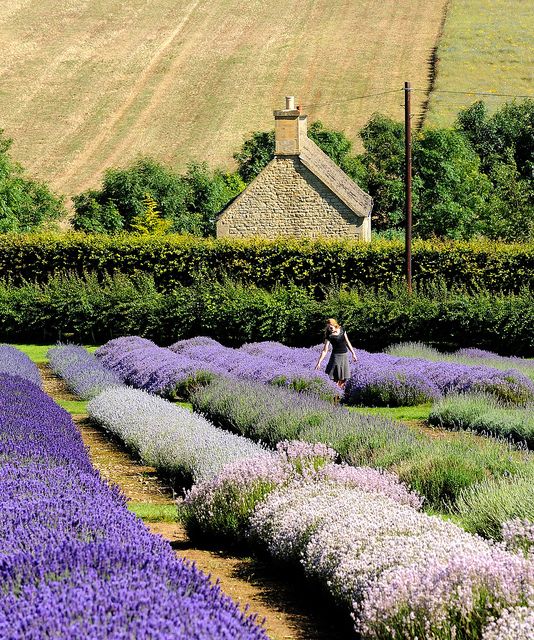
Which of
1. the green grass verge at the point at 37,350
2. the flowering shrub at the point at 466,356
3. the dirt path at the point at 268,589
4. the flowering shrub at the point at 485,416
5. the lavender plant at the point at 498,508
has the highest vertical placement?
the lavender plant at the point at 498,508

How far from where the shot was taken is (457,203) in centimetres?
4547

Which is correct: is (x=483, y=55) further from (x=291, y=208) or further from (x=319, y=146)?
(x=291, y=208)

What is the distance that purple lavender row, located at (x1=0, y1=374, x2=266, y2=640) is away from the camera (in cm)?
355

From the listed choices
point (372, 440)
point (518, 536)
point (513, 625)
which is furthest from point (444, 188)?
point (513, 625)

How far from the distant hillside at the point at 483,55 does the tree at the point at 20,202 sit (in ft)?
82.1

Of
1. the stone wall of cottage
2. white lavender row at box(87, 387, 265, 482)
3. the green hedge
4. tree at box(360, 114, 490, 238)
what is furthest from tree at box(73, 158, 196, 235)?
white lavender row at box(87, 387, 265, 482)

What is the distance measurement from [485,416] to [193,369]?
18.1ft

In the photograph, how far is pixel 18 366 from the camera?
1845cm

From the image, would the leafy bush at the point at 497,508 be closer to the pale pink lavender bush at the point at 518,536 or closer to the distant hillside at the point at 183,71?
the pale pink lavender bush at the point at 518,536

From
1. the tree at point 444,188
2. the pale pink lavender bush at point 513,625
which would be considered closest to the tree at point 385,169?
the tree at point 444,188

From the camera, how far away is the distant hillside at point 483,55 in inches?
2635

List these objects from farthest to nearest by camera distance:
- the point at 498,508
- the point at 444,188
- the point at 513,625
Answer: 1. the point at 444,188
2. the point at 498,508
3. the point at 513,625

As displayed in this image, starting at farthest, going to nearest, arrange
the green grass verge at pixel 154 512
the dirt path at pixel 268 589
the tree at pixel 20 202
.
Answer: the tree at pixel 20 202 < the green grass verge at pixel 154 512 < the dirt path at pixel 268 589

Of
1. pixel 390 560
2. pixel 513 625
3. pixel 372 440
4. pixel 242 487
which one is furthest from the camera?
pixel 372 440
